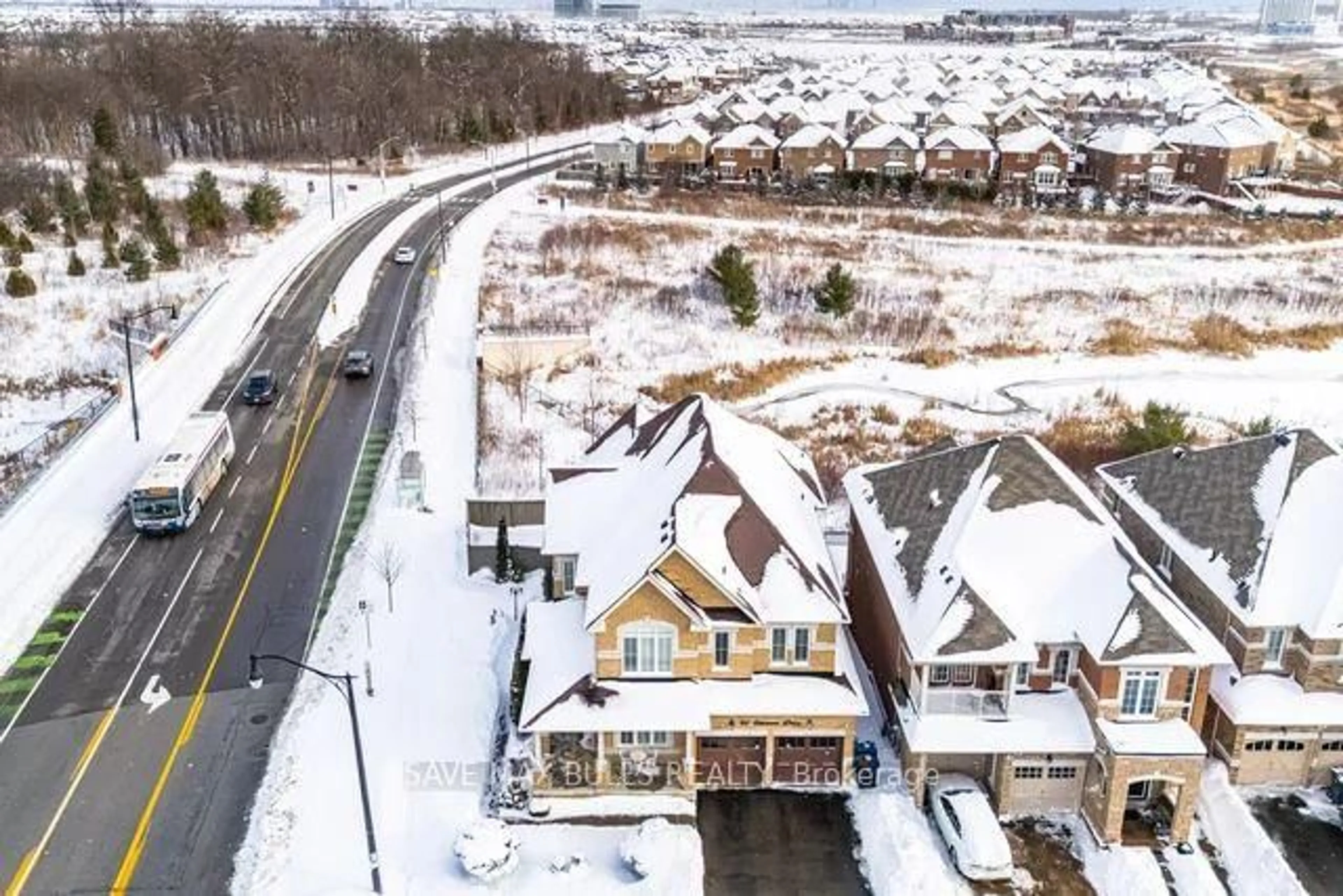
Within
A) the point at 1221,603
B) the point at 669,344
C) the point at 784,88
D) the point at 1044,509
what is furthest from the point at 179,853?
the point at 784,88

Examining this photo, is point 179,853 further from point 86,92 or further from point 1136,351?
point 86,92

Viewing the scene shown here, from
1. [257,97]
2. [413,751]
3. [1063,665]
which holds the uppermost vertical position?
[257,97]

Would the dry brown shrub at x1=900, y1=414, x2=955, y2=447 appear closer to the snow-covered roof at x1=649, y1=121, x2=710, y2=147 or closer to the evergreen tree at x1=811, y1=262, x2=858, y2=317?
the evergreen tree at x1=811, y1=262, x2=858, y2=317

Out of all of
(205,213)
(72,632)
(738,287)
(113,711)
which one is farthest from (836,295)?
(205,213)

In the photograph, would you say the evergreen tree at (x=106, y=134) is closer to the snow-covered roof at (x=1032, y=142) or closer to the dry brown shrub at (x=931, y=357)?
the dry brown shrub at (x=931, y=357)

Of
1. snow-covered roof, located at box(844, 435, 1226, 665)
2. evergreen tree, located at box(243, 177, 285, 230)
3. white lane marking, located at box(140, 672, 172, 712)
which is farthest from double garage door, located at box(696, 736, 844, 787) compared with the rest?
evergreen tree, located at box(243, 177, 285, 230)

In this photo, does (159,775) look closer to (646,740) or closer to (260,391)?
(646,740)
